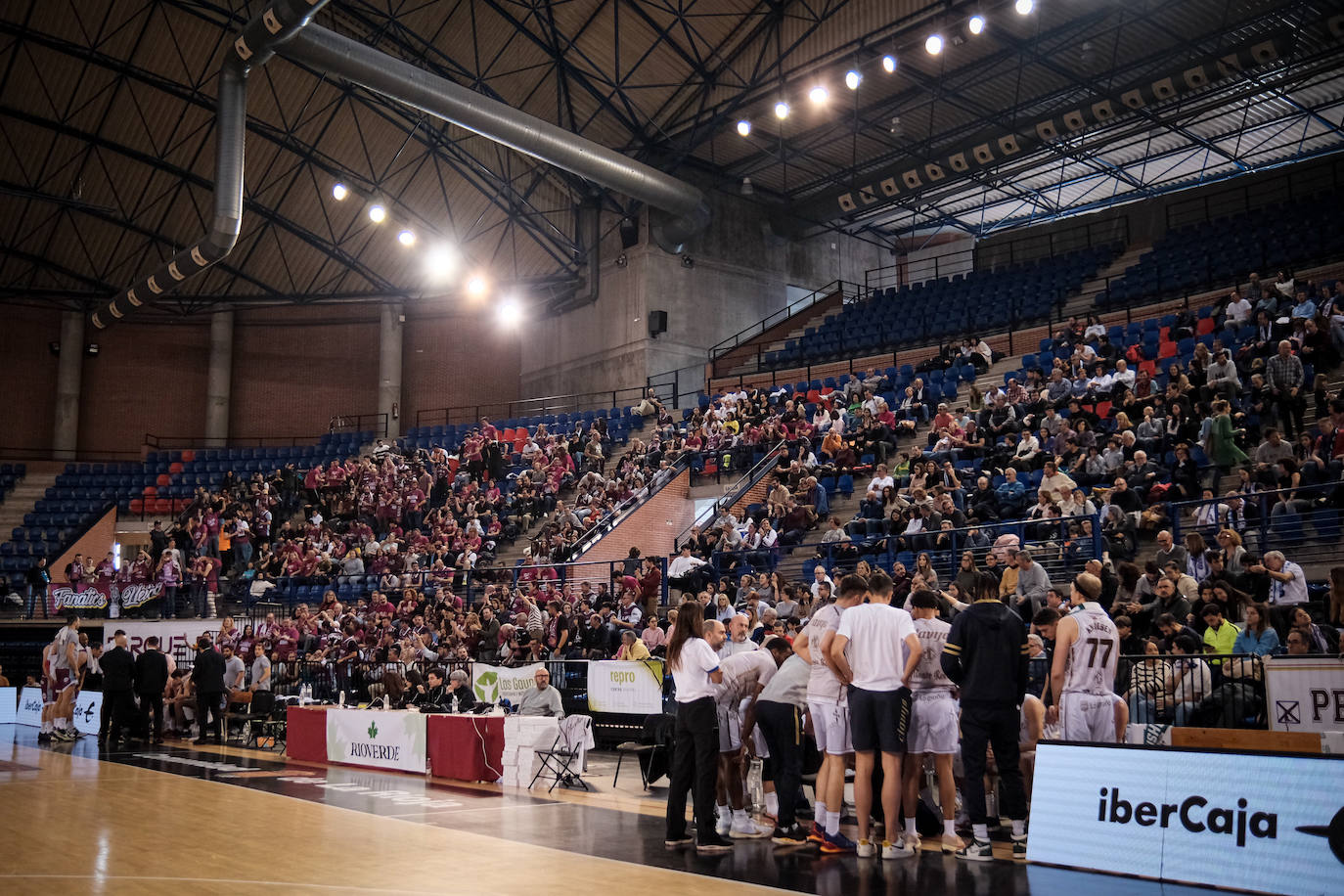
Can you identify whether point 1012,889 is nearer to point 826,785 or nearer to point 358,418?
point 826,785

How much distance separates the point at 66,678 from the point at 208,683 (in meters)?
3.46

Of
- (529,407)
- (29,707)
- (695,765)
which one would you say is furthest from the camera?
(529,407)

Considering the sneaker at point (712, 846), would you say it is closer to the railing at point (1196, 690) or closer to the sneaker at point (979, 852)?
the sneaker at point (979, 852)

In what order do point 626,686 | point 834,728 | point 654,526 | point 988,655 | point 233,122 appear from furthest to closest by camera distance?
point 233,122 → point 654,526 → point 626,686 → point 834,728 → point 988,655

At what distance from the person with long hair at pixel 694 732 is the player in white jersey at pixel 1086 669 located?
2325mm

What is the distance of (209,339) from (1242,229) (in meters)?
30.6

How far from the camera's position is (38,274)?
3491cm

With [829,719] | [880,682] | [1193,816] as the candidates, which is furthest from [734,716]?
[1193,816]

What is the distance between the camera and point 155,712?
17.4 m

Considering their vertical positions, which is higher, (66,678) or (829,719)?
(829,719)

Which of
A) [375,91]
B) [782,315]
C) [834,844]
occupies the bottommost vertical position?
[834,844]

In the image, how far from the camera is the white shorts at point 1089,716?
24.8 feet

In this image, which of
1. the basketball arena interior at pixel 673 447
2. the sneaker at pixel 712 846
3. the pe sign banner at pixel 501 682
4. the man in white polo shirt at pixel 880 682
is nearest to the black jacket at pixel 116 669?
the basketball arena interior at pixel 673 447

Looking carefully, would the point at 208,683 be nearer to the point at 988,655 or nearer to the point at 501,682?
the point at 501,682
